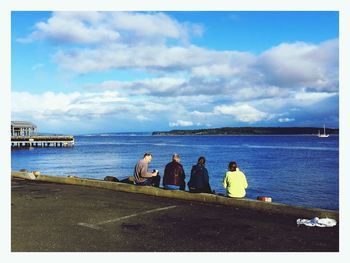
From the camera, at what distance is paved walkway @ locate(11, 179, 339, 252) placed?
21.2ft

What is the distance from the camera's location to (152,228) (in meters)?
7.58

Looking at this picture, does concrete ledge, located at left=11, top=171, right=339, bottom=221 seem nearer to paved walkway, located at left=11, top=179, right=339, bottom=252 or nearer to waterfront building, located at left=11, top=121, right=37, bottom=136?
paved walkway, located at left=11, top=179, right=339, bottom=252

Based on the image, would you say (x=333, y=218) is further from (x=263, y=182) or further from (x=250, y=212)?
(x=263, y=182)

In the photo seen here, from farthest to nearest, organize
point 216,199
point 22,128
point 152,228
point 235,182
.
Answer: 1. point 22,128
2. point 216,199
3. point 235,182
4. point 152,228

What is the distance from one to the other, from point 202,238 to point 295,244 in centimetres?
165

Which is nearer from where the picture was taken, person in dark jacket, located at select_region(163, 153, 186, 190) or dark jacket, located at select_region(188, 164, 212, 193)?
dark jacket, located at select_region(188, 164, 212, 193)

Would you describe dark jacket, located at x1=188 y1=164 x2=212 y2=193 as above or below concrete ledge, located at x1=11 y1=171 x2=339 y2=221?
above

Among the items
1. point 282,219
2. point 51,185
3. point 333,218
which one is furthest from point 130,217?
point 51,185

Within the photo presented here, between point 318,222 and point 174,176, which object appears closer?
point 318,222

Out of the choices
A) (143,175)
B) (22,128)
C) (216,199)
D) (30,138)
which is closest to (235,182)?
(216,199)

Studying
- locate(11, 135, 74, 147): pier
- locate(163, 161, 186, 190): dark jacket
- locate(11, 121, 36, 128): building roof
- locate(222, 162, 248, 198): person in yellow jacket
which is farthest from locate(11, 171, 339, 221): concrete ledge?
locate(11, 121, 36, 128): building roof

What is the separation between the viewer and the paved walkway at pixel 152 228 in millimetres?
6461

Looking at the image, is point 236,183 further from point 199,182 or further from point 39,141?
point 39,141
